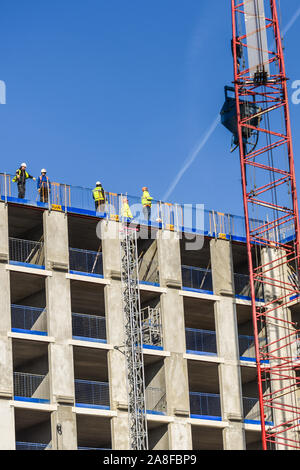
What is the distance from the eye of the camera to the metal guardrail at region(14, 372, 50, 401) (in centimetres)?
9012

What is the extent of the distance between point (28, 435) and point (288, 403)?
1911 cm

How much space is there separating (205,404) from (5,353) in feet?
49.9

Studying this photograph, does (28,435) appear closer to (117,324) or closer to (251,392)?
(117,324)

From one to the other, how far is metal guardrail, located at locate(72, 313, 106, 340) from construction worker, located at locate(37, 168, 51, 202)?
7920mm

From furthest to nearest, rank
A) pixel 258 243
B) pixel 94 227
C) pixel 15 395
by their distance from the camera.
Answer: pixel 258 243 < pixel 94 227 < pixel 15 395

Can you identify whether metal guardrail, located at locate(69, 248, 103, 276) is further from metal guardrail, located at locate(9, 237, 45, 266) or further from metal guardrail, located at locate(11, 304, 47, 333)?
metal guardrail, located at locate(11, 304, 47, 333)

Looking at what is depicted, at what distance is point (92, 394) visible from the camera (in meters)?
92.9

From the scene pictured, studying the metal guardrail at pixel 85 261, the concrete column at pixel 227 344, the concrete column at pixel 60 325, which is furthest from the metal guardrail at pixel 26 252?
the concrete column at pixel 227 344

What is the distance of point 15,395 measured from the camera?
8988 centimetres

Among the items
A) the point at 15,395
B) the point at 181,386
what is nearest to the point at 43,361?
the point at 15,395

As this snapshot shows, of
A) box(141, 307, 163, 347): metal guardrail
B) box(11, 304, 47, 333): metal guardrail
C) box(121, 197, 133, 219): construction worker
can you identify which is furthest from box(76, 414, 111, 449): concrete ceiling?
box(121, 197, 133, 219): construction worker

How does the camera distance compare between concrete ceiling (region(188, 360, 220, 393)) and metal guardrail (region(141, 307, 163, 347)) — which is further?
concrete ceiling (region(188, 360, 220, 393))

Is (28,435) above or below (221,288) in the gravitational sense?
below

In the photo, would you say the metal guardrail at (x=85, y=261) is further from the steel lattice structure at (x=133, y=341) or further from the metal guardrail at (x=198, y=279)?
the metal guardrail at (x=198, y=279)
